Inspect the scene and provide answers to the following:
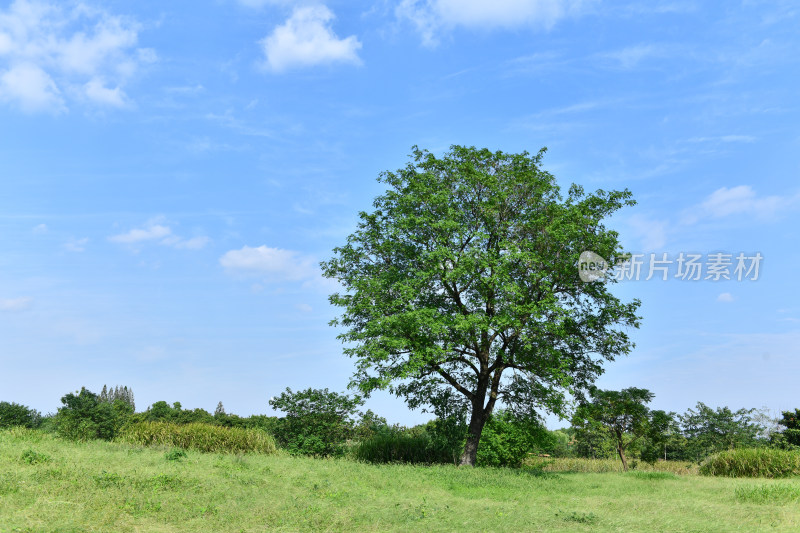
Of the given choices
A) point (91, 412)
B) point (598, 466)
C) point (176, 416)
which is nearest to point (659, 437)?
point (598, 466)

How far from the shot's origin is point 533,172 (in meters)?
23.4

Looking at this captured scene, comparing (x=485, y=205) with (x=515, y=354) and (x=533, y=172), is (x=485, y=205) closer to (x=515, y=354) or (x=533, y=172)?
(x=533, y=172)

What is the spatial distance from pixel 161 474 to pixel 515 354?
14266mm

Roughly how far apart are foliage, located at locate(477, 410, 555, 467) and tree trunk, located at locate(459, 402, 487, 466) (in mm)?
2563

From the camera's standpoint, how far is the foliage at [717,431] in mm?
40781

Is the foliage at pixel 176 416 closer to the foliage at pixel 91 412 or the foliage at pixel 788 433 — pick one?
the foliage at pixel 91 412

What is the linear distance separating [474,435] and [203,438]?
10.8 metres

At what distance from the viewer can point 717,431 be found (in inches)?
1656

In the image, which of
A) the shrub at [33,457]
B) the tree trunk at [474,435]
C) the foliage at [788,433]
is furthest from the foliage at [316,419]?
the foliage at [788,433]

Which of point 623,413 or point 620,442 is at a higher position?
point 623,413

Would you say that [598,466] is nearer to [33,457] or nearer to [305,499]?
[305,499]

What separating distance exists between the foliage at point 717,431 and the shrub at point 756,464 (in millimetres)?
14952

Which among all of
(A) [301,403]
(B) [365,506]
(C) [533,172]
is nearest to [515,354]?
(C) [533,172]

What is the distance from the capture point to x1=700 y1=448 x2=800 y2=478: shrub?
2555cm
